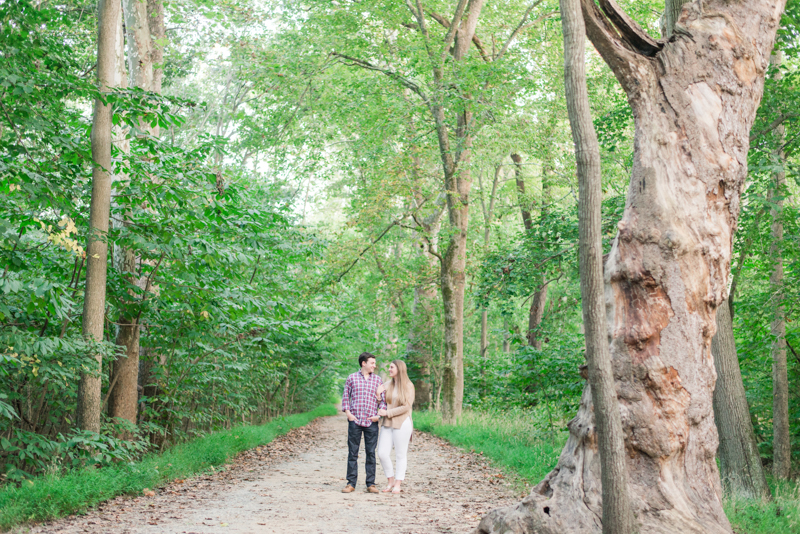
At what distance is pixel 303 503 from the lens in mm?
7289

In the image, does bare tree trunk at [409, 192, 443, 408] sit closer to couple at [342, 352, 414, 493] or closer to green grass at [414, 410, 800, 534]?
green grass at [414, 410, 800, 534]

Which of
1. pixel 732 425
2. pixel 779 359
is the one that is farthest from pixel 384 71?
pixel 732 425

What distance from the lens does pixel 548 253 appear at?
12133mm

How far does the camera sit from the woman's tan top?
8.41 m

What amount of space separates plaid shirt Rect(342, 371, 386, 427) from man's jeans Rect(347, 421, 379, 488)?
5.3 inches

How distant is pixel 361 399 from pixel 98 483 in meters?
3.44

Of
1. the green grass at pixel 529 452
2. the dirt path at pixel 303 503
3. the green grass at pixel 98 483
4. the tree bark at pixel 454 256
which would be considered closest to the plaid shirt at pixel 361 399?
the dirt path at pixel 303 503

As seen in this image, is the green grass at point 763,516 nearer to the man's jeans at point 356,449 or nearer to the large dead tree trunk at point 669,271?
the large dead tree trunk at point 669,271

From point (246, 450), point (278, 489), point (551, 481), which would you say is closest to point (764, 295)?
point (551, 481)

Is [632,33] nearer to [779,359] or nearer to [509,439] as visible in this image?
[779,359]

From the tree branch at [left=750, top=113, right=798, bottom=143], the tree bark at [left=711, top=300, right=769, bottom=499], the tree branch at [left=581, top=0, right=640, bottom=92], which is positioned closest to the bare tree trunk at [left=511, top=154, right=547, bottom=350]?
the tree branch at [left=750, top=113, right=798, bottom=143]

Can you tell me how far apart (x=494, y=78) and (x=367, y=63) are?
5162 millimetres

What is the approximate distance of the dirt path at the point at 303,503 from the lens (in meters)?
5.89

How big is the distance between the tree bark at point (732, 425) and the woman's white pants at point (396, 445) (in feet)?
14.2
